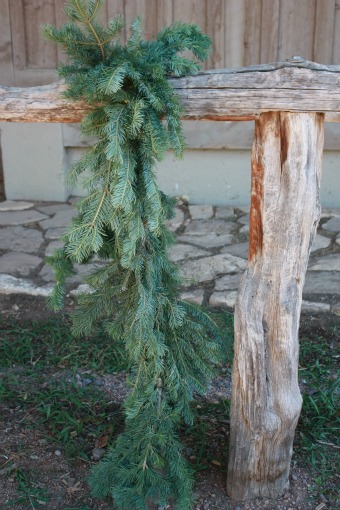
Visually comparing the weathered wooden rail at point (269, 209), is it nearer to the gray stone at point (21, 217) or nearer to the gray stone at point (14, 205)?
the gray stone at point (21, 217)

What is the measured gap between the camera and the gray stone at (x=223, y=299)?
14.0 ft

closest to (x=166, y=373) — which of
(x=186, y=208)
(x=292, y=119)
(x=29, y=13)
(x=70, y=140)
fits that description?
(x=292, y=119)

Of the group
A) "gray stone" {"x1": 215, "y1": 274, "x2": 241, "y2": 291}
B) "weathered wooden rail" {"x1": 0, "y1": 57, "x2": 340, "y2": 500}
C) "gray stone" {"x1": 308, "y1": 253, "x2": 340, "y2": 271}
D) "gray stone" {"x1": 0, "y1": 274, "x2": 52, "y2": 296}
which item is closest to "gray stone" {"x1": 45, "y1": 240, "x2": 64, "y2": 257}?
"gray stone" {"x1": 0, "y1": 274, "x2": 52, "y2": 296}

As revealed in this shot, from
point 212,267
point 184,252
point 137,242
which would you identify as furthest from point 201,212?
point 137,242

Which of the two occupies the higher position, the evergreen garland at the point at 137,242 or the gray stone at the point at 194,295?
the evergreen garland at the point at 137,242

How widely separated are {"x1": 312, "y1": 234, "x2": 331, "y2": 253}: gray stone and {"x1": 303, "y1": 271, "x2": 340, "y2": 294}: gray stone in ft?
1.41

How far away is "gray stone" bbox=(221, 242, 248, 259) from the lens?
495 centimetres

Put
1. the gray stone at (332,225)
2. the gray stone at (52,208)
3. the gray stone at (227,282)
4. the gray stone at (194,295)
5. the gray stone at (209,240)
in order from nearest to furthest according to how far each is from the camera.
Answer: the gray stone at (194,295), the gray stone at (227,282), the gray stone at (209,240), the gray stone at (332,225), the gray stone at (52,208)

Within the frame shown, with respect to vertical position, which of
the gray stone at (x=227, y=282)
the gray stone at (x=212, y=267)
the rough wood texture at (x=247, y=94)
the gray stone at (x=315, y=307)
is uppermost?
the rough wood texture at (x=247, y=94)

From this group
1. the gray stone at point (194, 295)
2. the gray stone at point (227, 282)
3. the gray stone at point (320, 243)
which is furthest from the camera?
the gray stone at point (320, 243)

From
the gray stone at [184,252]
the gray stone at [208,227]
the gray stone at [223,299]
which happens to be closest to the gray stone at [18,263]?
the gray stone at [184,252]

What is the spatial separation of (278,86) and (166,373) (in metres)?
1.10

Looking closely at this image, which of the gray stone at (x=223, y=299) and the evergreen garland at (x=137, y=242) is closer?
the evergreen garland at (x=137, y=242)

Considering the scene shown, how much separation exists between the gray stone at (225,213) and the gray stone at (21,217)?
4.75 ft
